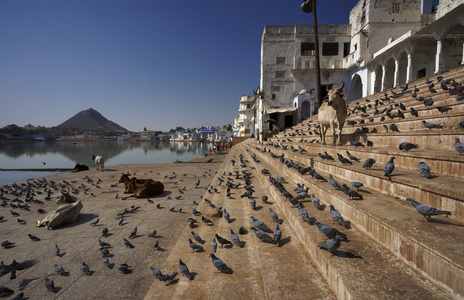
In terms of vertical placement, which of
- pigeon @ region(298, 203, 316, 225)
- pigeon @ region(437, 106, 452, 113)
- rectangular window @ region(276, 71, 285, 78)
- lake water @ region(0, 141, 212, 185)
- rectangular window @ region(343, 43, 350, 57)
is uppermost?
rectangular window @ region(343, 43, 350, 57)

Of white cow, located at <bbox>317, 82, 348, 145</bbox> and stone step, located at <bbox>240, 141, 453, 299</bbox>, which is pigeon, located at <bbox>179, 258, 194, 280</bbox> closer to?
stone step, located at <bbox>240, 141, 453, 299</bbox>

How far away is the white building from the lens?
20.5 m

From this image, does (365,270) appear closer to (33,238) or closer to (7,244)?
(33,238)

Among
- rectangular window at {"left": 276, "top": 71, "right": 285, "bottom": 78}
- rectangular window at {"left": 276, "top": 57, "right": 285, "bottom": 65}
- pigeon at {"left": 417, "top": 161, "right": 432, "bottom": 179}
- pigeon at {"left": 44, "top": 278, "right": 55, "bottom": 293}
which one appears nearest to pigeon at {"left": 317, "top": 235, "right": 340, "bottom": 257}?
pigeon at {"left": 417, "top": 161, "right": 432, "bottom": 179}

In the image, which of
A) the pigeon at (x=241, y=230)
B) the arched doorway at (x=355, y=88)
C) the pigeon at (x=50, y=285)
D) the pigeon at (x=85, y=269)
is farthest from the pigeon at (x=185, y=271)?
the arched doorway at (x=355, y=88)

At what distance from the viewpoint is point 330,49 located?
2855 cm

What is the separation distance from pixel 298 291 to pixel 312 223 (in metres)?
1.25

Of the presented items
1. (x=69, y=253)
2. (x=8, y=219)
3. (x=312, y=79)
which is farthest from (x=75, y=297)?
(x=312, y=79)

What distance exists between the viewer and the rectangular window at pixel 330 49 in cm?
2839

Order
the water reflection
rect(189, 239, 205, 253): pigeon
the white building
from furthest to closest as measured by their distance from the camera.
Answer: the water reflection, the white building, rect(189, 239, 205, 253): pigeon

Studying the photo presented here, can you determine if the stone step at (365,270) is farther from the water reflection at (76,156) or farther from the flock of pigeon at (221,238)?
the water reflection at (76,156)

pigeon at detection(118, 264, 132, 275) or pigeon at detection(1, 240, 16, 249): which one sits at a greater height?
pigeon at detection(118, 264, 132, 275)

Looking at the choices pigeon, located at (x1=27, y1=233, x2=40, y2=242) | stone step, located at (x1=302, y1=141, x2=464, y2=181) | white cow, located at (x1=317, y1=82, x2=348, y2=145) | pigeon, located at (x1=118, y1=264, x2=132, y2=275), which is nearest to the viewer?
stone step, located at (x1=302, y1=141, x2=464, y2=181)

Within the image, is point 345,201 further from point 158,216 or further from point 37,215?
point 37,215
